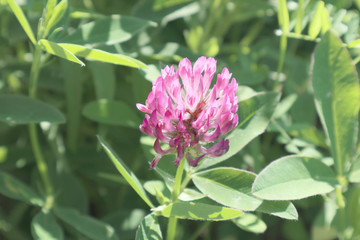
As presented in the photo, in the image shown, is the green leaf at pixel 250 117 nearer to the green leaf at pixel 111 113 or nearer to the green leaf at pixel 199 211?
the green leaf at pixel 199 211

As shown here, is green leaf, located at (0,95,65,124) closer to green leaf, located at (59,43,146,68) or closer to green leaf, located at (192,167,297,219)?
green leaf, located at (59,43,146,68)

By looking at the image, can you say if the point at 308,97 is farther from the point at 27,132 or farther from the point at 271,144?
the point at 27,132

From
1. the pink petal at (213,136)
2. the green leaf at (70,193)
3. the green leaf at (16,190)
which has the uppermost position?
the pink petal at (213,136)

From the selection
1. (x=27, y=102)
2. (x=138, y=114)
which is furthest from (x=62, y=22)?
(x=138, y=114)

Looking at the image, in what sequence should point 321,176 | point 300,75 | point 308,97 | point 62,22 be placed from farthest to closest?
1. point 300,75
2. point 308,97
3. point 62,22
4. point 321,176

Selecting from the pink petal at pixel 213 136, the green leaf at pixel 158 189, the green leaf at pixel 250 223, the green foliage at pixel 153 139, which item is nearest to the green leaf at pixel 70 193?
the green foliage at pixel 153 139

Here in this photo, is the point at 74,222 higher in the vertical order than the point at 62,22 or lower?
lower

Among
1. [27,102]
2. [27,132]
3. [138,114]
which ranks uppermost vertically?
[27,102]

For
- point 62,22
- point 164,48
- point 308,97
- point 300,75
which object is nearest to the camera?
point 62,22
